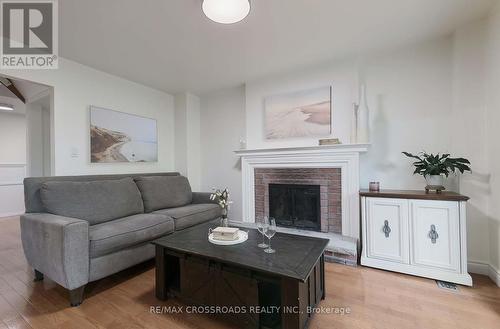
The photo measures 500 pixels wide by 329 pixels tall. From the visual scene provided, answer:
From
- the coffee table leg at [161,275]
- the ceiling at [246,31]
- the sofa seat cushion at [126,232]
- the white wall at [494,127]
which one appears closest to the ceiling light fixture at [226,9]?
the ceiling at [246,31]

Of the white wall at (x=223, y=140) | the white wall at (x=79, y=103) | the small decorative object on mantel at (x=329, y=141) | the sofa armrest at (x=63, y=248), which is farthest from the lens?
the white wall at (x=223, y=140)

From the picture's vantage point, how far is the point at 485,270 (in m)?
2.07

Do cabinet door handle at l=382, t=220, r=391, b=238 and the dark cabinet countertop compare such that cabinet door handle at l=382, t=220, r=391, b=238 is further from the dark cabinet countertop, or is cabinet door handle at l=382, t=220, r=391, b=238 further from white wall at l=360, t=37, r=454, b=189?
white wall at l=360, t=37, r=454, b=189

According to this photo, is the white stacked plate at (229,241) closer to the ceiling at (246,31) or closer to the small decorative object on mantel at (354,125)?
the small decorative object on mantel at (354,125)

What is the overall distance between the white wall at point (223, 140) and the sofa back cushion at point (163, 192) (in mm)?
676

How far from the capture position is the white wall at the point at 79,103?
2.52m

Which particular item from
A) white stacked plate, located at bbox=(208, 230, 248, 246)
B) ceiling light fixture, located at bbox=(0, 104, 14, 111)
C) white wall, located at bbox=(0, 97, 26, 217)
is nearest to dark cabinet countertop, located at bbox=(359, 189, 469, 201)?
white stacked plate, located at bbox=(208, 230, 248, 246)

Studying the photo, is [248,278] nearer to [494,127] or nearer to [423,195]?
[423,195]

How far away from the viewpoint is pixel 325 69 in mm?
2883

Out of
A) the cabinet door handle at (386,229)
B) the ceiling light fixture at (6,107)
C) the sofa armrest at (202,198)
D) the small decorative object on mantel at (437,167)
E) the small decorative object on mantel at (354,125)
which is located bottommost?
the cabinet door handle at (386,229)

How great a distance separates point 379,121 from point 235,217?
8.35ft

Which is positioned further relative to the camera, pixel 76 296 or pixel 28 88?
pixel 28 88

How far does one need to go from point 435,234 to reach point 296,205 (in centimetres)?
146

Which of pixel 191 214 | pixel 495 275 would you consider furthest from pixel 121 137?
pixel 495 275
